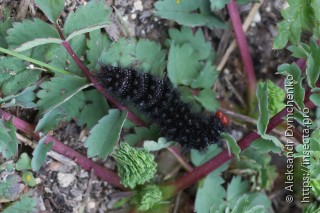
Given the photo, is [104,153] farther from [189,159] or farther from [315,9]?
[315,9]

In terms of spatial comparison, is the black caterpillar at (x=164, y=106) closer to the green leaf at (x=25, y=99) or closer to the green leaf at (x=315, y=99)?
the green leaf at (x=25, y=99)

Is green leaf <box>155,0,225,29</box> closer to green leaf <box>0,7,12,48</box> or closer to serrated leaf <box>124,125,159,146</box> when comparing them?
serrated leaf <box>124,125,159,146</box>

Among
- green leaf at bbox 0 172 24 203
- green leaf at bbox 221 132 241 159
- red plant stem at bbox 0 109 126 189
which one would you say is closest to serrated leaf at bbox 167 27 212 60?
green leaf at bbox 221 132 241 159

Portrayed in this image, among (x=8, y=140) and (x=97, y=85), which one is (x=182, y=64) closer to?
(x=97, y=85)

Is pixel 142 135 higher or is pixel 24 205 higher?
pixel 142 135

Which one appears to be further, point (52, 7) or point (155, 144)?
point (155, 144)

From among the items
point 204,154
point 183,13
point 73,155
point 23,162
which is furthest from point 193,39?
point 23,162

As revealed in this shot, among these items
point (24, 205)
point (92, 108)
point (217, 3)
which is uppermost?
point (217, 3)
